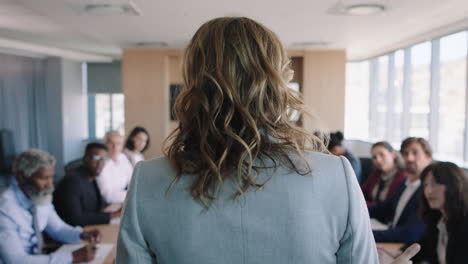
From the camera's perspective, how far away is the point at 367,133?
9203mm

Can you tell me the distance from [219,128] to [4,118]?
8.47 meters

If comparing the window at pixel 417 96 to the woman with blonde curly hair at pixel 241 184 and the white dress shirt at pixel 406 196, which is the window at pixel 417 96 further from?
the woman with blonde curly hair at pixel 241 184

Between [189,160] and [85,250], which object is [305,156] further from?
[85,250]

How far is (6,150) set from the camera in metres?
7.27

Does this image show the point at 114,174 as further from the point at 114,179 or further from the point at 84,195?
the point at 84,195

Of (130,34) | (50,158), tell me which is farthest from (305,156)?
(130,34)

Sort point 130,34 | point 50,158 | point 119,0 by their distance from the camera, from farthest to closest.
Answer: point 130,34, point 119,0, point 50,158

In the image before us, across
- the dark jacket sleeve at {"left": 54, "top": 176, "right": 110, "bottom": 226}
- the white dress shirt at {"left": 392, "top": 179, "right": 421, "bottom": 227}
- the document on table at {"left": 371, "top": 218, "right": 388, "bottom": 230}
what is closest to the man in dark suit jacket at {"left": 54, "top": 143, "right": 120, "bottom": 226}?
the dark jacket sleeve at {"left": 54, "top": 176, "right": 110, "bottom": 226}

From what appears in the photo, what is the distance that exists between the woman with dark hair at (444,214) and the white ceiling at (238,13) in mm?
2170

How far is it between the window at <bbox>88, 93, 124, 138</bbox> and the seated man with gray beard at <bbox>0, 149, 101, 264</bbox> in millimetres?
7764

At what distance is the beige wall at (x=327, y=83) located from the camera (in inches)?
293

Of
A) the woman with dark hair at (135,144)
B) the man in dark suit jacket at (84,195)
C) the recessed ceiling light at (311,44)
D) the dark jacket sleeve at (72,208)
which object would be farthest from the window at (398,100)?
the dark jacket sleeve at (72,208)

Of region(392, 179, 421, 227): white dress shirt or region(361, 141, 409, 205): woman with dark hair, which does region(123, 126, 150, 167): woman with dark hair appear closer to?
region(361, 141, 409, 205): woman with dark hair

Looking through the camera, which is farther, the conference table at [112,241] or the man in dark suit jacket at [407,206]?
the man in dark suit jacket at [407,206]
